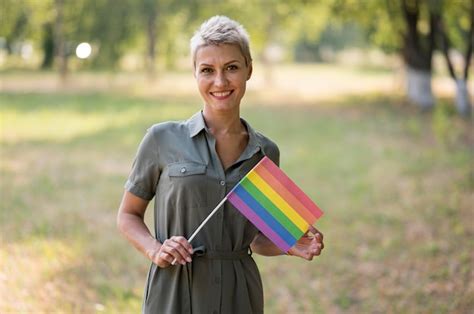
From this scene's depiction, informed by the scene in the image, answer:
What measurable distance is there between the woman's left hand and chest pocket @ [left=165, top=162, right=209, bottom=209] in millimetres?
379

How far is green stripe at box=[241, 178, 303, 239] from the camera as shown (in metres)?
2.63

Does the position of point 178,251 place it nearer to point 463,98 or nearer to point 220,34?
point 220,34

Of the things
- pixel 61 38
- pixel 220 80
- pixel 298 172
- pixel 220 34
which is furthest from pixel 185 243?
pixel 61 38

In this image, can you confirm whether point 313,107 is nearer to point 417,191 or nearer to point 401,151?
point 401,151

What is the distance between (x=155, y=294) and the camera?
9.00 ft

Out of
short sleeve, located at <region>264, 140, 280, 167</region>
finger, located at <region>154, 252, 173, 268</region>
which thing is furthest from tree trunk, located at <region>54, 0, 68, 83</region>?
finger, located at <region>154, 252, 173, 268</region>

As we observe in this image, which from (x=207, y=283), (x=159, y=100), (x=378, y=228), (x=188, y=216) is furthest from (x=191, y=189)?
(x=159, y=100)

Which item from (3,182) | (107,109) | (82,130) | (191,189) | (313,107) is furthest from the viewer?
(313,107)

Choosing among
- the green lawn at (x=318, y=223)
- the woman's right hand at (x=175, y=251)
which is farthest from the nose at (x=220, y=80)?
the green lawn at (x=318, y=223)

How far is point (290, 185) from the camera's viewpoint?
106 inches

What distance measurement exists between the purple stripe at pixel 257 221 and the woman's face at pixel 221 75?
326 millimetres

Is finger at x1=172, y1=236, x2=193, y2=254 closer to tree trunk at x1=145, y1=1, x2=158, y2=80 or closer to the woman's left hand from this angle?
the woman's left hand

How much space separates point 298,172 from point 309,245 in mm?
10192

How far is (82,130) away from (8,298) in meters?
12.2
